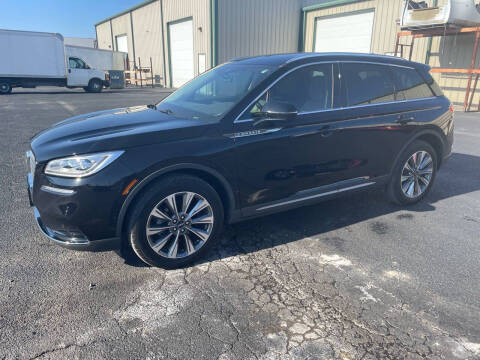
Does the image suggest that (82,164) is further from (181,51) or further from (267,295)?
(181,51)

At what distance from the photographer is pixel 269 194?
3.39 m

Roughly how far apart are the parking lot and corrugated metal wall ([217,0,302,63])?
20036 mm

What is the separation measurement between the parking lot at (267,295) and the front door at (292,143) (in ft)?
1.98

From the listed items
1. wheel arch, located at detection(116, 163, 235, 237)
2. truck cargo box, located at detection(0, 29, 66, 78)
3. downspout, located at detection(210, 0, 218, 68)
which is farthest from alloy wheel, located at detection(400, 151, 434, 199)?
truck cargo box, located at detection(0, 29, 66, 78)

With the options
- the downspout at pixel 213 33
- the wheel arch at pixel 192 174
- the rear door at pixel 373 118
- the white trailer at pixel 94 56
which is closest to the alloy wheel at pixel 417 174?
the rear door at pixel 373 118

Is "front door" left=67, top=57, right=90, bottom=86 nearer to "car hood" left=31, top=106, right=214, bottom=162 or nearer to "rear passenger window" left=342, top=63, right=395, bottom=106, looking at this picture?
"car hood" left=31, top=106, right=214, bottom=162

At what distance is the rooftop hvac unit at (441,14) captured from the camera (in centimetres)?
1280

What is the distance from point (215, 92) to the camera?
147 inches

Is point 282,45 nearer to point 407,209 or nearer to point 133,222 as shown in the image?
point 407,209

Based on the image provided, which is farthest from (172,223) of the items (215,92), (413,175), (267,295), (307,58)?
(413,175)

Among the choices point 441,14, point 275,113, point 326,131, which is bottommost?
point 326,131

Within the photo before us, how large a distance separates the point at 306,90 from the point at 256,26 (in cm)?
2093

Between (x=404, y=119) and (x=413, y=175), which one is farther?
(x=413, y=175)

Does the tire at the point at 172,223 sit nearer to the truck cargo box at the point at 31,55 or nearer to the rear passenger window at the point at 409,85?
the rear passenger window at the point at 409,85
